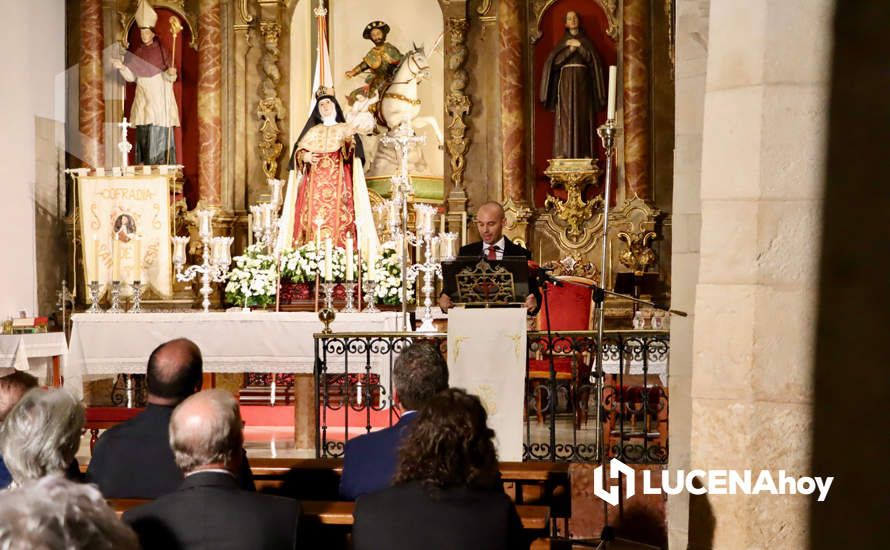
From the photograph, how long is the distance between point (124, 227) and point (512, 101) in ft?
15.3

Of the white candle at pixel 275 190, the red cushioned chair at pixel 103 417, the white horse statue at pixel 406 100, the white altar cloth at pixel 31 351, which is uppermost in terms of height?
the white horse statue at pixel 406 100

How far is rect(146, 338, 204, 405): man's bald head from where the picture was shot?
12.2ft

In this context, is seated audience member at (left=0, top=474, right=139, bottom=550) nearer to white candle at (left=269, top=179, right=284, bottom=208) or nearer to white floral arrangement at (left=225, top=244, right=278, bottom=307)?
white floral arrangement at (left=225, top=244, right=278, bottom=307)

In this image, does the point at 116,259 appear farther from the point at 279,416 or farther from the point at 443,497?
the point at 443,497

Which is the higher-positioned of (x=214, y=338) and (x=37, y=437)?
(x=37, y=437)

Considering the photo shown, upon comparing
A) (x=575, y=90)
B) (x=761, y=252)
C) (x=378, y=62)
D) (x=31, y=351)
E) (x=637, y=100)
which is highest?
(x=378, y=62)

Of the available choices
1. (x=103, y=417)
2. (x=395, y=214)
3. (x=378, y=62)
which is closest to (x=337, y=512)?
(x=103, y=417)

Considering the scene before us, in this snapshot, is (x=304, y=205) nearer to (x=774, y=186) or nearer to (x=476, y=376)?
(x=476, y=376)

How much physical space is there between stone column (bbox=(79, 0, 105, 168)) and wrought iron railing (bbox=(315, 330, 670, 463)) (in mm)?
4717

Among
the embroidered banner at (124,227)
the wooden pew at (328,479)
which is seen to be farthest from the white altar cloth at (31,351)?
the wooden pew at (328,479)

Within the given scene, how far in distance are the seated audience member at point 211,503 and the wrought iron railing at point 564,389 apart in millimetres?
3054

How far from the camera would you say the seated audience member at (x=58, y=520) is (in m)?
1.57

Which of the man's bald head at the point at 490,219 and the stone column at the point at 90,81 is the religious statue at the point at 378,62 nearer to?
the stone column at the point at 90,81

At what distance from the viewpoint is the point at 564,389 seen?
9969mm
